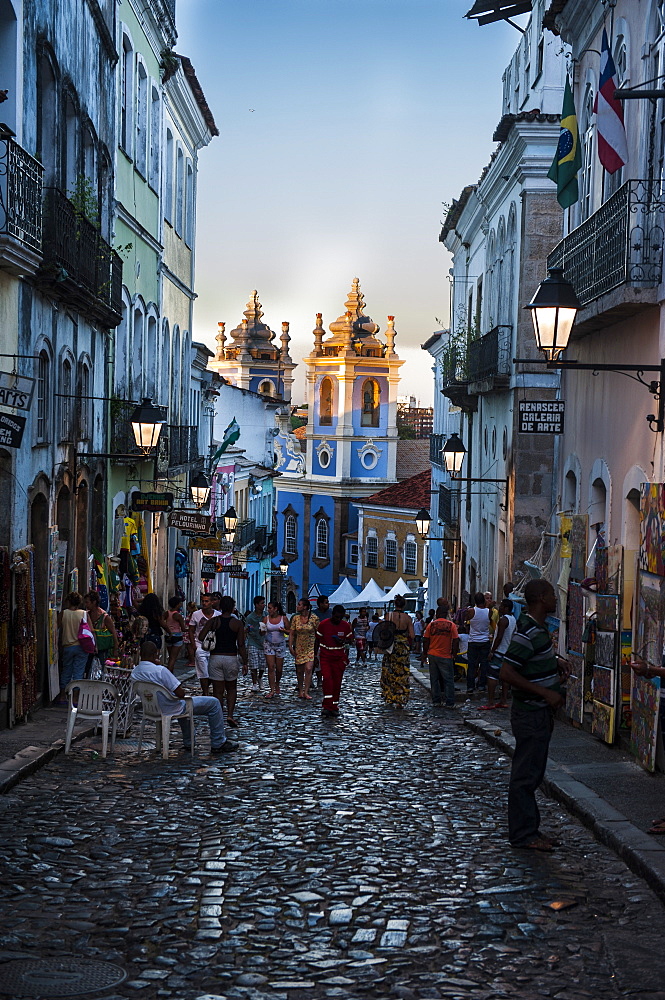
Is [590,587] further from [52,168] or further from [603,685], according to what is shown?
[52,168]

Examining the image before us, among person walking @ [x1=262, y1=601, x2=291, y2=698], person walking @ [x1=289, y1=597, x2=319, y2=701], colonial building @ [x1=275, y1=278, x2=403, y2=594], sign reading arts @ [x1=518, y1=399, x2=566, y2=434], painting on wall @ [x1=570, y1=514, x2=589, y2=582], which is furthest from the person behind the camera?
colonial building @ [x1=275, y1=278, x2=403, y2=594]

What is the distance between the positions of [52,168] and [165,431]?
1033 centimetres

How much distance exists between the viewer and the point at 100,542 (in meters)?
20.9

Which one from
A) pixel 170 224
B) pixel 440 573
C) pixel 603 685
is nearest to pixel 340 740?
pixel 603 685

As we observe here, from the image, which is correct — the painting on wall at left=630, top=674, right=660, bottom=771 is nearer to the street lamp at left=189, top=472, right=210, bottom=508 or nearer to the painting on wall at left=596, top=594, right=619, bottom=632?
the painting on wall at left=596, top=594, right=619, bottom=632

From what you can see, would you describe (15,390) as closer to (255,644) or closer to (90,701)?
(90,701)

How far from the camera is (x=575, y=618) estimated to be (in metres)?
14.9

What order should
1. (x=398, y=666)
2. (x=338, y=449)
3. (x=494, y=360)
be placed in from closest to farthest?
(x=398, y=666) < (x=494, y=360) < (x=338, y=449)

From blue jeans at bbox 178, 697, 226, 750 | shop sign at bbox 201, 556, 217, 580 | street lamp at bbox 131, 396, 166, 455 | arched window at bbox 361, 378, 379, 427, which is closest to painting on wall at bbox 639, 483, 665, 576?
blue jeans at bbox 178, 697, 226, 750

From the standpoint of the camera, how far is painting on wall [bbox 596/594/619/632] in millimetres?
12945

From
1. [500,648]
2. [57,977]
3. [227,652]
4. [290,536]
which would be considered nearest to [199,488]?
[500,648]

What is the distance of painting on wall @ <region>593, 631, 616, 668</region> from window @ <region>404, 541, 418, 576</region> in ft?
187

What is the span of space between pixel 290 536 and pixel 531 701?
76.4 metres

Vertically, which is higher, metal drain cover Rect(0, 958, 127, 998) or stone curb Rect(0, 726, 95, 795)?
metal drain cover Rect(0, 958, 127, 998)
